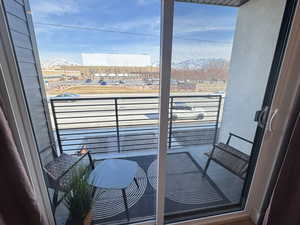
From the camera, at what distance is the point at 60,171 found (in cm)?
127

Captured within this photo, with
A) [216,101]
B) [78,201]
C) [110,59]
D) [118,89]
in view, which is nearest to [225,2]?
[216,101]

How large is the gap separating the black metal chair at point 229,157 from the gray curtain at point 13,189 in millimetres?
1385

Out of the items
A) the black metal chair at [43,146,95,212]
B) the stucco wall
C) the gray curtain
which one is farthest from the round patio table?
the stucco wall

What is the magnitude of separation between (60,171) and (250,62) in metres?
1.92

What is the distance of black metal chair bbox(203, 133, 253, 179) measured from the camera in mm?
1445

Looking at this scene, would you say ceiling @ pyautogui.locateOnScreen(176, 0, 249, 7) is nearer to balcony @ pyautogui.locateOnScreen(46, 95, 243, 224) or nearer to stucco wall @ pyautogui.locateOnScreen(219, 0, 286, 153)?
stucco wall @ pyautogui.locateOnScreen(219, 0, 286, 153)

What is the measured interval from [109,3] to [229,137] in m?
1.62

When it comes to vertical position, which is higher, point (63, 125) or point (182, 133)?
point (182, 133)

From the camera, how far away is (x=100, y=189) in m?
1.42

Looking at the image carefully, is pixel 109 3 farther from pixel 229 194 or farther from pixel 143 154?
pixel 229 194

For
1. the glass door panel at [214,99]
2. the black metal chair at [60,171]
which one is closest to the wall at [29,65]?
the black metal chair at [60,171]

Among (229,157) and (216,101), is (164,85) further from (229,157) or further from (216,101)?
(229,157)

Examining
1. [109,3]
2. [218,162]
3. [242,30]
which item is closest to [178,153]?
[218,162]

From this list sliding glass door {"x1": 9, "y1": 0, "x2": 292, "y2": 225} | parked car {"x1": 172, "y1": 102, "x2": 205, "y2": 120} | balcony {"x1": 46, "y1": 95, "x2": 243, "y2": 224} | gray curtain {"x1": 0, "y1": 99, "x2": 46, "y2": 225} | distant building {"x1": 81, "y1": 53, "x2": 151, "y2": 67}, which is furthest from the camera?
distant building {"x1": 81, "y1": 53, "x2": 151, "y2": 67}
